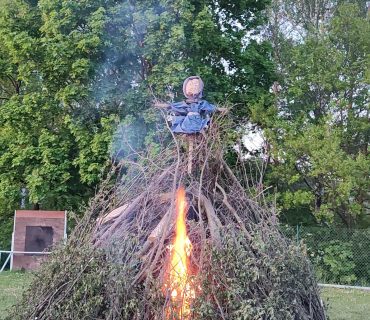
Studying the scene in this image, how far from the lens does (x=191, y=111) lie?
16.5 feet

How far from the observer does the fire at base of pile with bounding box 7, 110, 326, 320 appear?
387 centimetres

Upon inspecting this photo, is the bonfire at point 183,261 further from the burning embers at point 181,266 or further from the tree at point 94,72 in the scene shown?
the tree at point 94,72

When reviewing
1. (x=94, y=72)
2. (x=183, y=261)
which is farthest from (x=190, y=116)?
(x=94, y=72)

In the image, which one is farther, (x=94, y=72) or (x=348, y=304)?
(x=94, y=72)

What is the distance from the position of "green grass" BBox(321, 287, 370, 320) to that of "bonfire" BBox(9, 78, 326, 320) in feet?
5.44

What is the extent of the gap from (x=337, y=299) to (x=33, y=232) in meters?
9.06

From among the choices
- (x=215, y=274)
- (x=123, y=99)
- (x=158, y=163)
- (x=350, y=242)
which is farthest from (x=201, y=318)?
(x=350, y=242)

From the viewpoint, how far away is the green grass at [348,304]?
6941 mm

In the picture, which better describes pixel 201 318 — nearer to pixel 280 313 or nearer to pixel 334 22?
pixel 280 313

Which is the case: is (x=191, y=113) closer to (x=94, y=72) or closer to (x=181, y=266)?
(x=181, y=266)

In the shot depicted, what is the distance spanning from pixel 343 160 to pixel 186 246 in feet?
31.5

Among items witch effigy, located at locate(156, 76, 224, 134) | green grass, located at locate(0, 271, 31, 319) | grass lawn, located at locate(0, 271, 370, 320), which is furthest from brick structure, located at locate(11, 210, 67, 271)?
witch effigy, located at locate(156, 76, 224, 134)

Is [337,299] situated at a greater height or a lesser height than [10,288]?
greater

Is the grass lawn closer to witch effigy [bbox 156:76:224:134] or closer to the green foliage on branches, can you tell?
witch effigy [bbox 156:76:224:134]
